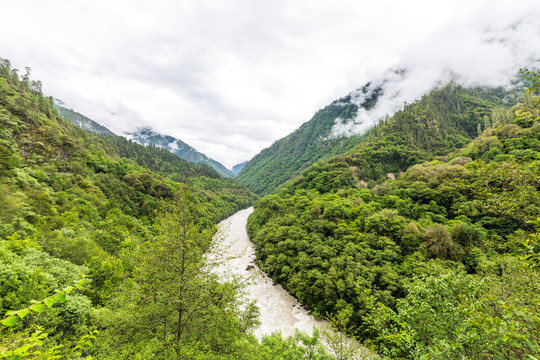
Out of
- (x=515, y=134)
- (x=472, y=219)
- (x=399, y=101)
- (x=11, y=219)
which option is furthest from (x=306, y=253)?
(x=399, y=101)

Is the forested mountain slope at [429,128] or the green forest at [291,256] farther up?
the forested mountain slope at [429,128]

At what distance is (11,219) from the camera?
832 inches

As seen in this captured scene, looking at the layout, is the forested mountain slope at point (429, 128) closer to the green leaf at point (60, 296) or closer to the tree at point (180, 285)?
the tree at point (180, 285)

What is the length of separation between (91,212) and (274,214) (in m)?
38.3

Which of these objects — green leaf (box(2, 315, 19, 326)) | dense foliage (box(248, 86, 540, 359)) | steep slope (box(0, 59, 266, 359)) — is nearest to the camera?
green leaf (box(2, 315, 19, 326))

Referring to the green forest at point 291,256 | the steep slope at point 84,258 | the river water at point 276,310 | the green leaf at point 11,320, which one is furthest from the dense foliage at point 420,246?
the steep slope at point 84,258

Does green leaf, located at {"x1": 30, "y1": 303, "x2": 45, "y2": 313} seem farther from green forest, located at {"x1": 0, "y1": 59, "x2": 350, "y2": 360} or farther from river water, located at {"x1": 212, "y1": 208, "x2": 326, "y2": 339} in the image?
river water, located at {"x1": 212, "y1": 208, "x2": 326, "y2": 339}

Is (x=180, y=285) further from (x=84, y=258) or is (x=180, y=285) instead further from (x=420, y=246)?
(x=420, y=246)

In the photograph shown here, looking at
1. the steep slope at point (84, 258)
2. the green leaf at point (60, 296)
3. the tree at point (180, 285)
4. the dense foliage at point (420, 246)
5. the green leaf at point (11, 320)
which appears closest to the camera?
the green leaf at point (11, 320)

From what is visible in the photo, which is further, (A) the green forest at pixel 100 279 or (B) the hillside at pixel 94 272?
(B) the hillside at pixel 94 272

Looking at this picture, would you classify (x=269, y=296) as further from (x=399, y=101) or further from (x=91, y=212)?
(x=399, y=101)

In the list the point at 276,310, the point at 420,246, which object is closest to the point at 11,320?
the point at 276,310

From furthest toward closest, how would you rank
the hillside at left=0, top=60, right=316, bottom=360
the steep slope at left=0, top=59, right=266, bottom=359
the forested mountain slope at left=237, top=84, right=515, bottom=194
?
the forested mountain slope at left=237, top=84, right=515, bottom=194 < the steep slope at left=0, top=59, right=266, bottom=359 < the hillside at left=0, top=60, right=316, bottom=360

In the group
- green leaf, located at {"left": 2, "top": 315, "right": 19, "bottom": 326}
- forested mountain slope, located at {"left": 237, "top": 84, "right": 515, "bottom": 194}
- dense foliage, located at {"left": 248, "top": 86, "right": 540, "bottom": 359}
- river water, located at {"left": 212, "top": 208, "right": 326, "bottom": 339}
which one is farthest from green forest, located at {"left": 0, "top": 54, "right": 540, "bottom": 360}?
river water, located at {"left": 212, "top": 208, "right": 326, "bottom": 339}
